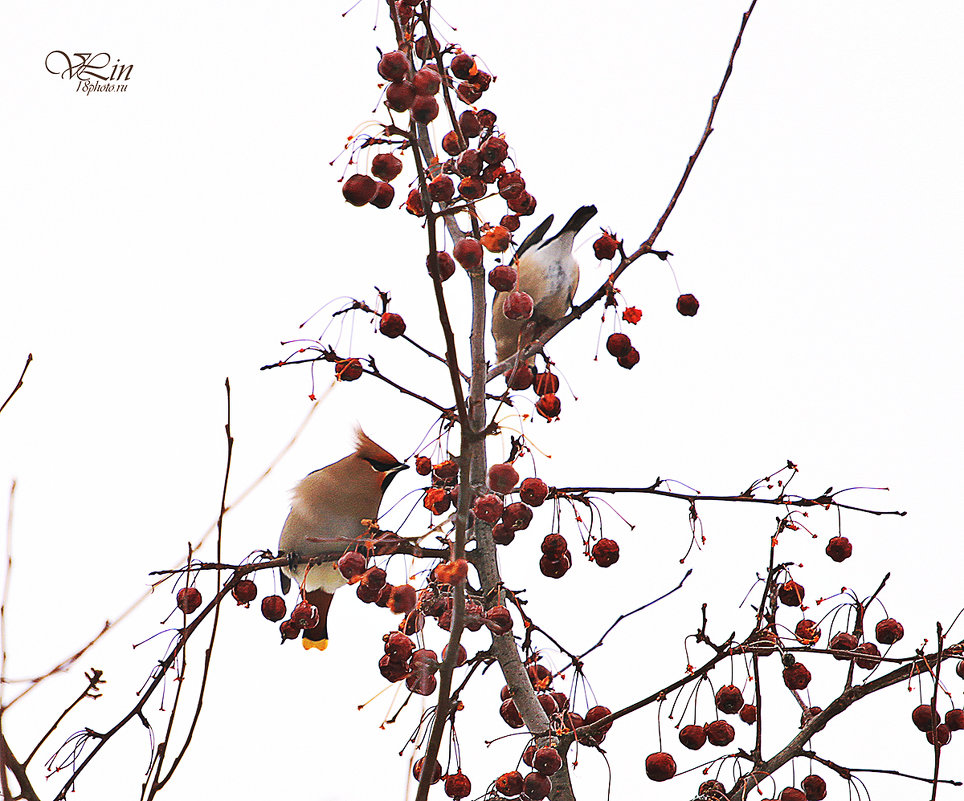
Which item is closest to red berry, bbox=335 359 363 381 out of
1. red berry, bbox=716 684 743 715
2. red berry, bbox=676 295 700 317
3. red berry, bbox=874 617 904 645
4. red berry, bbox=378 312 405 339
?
red berry, bbox=378 312 405 339

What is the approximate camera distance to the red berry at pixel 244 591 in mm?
920

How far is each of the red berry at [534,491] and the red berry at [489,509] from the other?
0.09 meters

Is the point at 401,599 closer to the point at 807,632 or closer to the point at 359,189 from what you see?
the point at 359,189

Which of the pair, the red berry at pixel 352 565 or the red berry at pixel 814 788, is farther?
the red berry at pixel 814 788

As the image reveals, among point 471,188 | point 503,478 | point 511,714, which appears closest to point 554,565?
point 511,714

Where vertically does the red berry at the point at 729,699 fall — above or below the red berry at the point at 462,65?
below

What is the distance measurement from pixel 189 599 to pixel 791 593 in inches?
20.7

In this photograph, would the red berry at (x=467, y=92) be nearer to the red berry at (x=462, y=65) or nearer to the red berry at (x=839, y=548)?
the red berry at (x=462, y=65)

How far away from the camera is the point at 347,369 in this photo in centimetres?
88

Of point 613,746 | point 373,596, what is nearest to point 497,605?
point 373,596

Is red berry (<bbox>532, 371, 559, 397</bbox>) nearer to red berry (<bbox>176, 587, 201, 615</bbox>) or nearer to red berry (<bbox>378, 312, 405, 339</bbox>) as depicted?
red berry (<bbox>378, 312, 405, 339</bbox>)

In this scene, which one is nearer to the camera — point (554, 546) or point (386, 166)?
point (386, 166)
